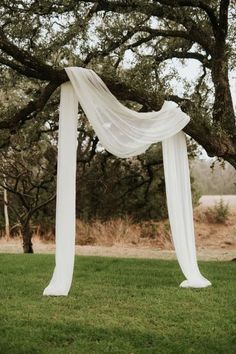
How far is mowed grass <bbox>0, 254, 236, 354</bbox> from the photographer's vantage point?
510cm

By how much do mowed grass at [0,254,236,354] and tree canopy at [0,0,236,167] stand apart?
2.21m

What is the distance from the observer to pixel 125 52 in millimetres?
9656

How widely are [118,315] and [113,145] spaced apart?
2.26 m

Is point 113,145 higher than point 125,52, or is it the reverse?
point 125,52

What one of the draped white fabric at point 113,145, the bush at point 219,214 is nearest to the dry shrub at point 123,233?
the bush at point 219,214

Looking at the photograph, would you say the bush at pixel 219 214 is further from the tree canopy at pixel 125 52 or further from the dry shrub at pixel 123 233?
the tree canopy at pixel 125 52

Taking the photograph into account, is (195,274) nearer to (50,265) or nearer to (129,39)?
(50,265)

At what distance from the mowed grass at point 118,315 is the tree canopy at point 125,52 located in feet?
7.27

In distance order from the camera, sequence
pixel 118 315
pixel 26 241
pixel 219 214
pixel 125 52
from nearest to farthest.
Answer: pixel 118 315 → pixel 125 52 → pixel 26 241 → pixel 219 214

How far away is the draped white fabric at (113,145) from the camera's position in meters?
7.10

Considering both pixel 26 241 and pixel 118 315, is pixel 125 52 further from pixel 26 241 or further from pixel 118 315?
pixel 26 241

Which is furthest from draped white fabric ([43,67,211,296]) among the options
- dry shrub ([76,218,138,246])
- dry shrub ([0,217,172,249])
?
dry shrub ([76,218,138,246])

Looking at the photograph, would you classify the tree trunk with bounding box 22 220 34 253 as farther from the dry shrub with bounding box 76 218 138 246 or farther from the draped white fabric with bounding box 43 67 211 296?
the draped white fabric with bounding box 43 67 211 296

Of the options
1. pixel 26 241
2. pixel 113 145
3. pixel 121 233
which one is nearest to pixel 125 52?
pixel 113 145
